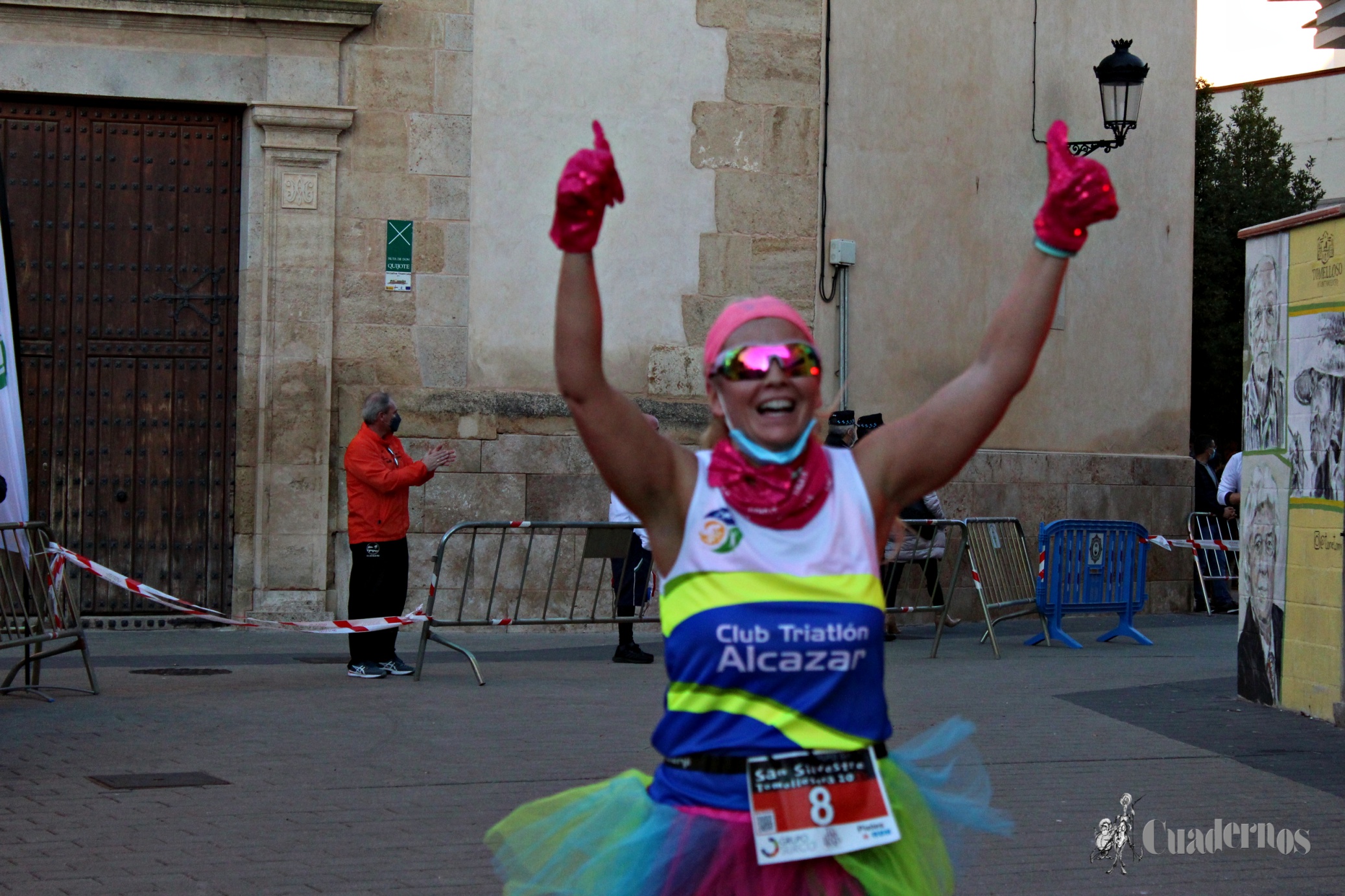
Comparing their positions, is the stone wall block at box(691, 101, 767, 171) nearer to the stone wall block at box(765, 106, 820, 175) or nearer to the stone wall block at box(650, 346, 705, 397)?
the stone wall block at box(765, 106, 820, 175)

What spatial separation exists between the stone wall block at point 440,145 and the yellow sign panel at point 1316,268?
7.14m

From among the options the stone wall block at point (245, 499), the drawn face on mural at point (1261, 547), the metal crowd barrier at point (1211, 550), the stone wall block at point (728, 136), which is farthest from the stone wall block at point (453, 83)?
the metal crowd barrier at point (1211, 550)

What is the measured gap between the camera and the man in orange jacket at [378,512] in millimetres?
10391

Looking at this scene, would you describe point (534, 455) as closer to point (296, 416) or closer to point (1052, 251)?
point (296, 416)

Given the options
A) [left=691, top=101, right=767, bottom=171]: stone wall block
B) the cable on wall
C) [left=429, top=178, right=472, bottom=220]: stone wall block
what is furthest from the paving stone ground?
[left=691, top=101, right=767, bottom=171]: stone wall block

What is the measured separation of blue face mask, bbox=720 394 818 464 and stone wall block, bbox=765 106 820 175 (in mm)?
12287

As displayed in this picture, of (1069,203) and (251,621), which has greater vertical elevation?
(1069,203)

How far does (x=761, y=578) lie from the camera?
8.98 ft

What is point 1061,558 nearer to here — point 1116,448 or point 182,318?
point 1116,448

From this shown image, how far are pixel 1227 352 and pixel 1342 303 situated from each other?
796 inches

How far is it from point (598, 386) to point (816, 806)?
0.77 metres

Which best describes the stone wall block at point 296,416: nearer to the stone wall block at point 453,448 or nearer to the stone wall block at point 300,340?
the stone wall block at point 300,340

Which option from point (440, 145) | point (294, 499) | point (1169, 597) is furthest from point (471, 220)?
point (1169, 597)

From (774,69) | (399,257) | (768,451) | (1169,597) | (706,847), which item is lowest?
(1169,597)
